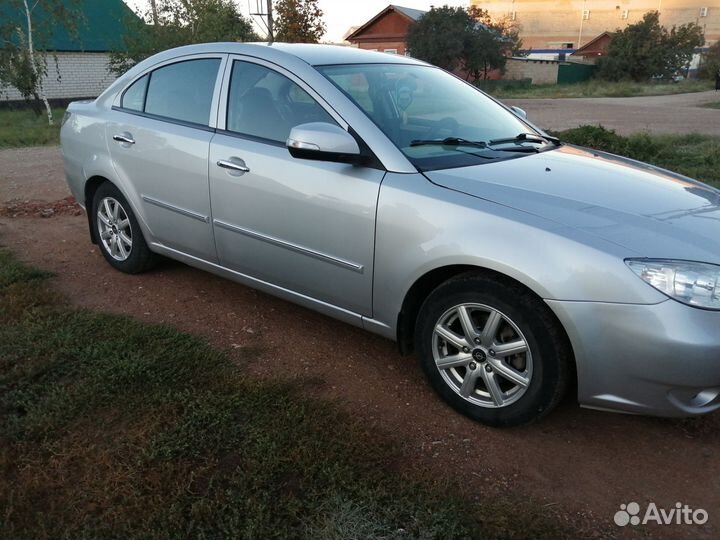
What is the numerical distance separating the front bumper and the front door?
1049 millimetres

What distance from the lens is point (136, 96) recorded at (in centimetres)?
438

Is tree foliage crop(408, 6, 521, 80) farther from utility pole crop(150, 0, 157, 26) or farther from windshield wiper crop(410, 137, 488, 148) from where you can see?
windshield wiper crop(410, 137, 488, 148)

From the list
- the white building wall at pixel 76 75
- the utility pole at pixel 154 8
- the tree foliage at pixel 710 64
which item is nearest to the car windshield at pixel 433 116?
the utility pole at pixel 154 8

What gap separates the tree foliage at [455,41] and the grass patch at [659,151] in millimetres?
30408

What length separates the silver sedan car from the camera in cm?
242

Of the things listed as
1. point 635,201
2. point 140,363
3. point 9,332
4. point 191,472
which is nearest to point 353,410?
point 191,472

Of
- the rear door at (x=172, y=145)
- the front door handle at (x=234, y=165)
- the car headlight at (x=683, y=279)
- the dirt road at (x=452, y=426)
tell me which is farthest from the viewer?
the rear door at (x=172, y=145)

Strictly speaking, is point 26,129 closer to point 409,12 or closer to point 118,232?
point 118,232

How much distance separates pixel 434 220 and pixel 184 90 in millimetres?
2170

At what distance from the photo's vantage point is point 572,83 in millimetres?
45594

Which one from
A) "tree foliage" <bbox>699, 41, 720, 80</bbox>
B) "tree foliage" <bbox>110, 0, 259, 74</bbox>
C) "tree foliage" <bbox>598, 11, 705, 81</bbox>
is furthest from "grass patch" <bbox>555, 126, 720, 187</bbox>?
"tree foliage" <bbox>699, 41, 720, 80</bbox>

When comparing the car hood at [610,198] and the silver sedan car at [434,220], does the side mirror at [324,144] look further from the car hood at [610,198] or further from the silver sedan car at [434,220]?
the car hood at [610,198]

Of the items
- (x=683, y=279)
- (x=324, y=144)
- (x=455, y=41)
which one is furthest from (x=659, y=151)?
(x=455, y=41)

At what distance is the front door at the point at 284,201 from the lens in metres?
3.08
